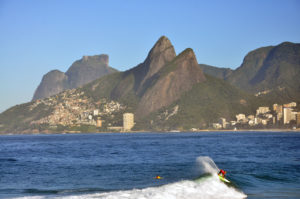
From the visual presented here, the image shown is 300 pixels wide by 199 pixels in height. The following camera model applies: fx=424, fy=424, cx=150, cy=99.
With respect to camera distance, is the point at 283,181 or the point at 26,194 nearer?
the point at 26,194

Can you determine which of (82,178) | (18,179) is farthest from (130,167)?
(18,179)

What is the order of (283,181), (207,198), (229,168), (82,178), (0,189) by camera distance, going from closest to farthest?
1. (207,198)
2. (0,189)
3. (283,181)
4. (82,178)
5. (229,168)

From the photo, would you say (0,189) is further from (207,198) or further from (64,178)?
(207,198)

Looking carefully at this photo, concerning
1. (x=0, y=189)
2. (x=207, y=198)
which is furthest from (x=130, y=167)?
(x=207, y=198)

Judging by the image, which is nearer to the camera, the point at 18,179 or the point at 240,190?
the point at 240,190

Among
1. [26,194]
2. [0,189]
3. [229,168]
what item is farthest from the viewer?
[229,168]

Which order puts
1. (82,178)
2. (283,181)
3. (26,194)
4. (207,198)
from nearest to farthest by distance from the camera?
1. (207,198)
2. (26,194)
3. (283,181)
4. (82,178)

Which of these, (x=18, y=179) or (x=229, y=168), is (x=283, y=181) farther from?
(x=18, y=179)

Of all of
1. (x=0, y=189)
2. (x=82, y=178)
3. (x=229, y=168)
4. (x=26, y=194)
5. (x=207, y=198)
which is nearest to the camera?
(x=207, y=198)
